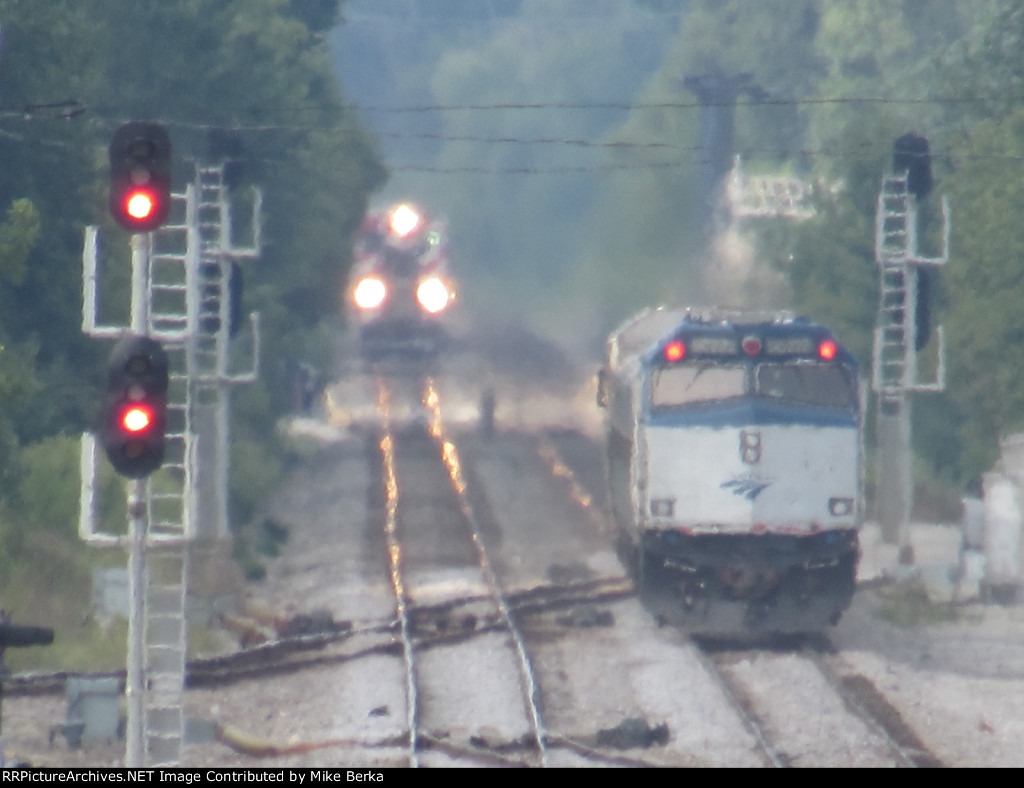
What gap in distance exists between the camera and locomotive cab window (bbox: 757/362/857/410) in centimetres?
1922

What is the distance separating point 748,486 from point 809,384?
1459 mm

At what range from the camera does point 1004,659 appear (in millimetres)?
18984

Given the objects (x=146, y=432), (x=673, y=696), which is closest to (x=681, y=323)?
(x=673, y=696)

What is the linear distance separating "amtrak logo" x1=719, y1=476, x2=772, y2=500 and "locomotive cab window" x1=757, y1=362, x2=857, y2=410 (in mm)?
1014

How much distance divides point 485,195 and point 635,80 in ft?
54.7

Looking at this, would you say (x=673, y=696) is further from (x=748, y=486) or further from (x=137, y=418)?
(x=137, y=418)

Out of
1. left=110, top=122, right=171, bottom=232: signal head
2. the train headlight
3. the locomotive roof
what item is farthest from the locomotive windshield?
the train headlight

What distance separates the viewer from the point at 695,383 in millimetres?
19297

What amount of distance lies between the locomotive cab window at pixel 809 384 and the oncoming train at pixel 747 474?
0.01 m

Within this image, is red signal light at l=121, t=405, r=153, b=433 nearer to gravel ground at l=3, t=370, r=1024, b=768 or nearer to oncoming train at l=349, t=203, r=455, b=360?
gravel ground at l=3, t=370, r=1024, b=768

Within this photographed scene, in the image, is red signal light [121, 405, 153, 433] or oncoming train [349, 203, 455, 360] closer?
red signal light [121, 405, 153, 433]

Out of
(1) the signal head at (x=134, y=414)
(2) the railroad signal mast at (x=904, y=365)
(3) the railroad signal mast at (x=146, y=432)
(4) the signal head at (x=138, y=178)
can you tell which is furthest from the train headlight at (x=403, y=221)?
(1) the signal head at (x=134, y=414)

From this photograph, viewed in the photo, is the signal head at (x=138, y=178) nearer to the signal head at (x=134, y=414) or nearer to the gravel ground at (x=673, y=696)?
the signal head at (x=134, y=414)

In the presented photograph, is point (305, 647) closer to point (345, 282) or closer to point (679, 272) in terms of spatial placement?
point (345, 282)
